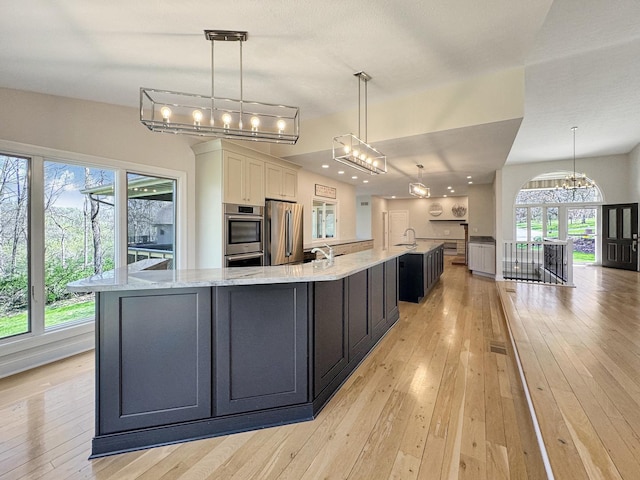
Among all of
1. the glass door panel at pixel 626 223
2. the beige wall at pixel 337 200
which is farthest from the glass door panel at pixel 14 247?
the glass door panel at pixel 626 223

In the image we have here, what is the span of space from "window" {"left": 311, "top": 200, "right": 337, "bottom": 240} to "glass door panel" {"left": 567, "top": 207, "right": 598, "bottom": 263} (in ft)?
25.1

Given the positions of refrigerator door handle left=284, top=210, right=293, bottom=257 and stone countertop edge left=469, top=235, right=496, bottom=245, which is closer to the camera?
refrigerator door handle left=284, top=210, right=293, bottom=257

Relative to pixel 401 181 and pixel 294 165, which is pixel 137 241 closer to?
pixel 294 165

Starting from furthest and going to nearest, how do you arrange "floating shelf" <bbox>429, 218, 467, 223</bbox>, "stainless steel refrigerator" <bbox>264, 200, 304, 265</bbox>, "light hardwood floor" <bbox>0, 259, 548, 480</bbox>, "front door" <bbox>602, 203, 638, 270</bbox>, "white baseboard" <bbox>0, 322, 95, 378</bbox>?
"floating shelf" <bbox>429, 218, 467, 223</bbox> < "front door" <bbox>602, 203, 638, 270</bbox> < "stainless steel refrigerator" <bbox>264, 200, 304, 265</bbox> < "white baseboard" <bbox>0, 322, 95, 378</bbox> < "light hardwood floor" <bbox>0, 259, 548, 480</bbox>

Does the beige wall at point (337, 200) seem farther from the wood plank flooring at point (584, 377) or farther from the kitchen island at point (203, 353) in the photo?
the kitchen island at point (203, 353)

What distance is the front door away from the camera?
302 inches

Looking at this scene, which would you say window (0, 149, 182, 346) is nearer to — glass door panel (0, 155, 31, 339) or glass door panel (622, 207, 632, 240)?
glass door panel (0, 155, 31, 339)

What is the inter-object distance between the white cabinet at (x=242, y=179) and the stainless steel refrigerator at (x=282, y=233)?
12.3 inches

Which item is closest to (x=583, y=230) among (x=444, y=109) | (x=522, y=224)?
(x=522, y=224)

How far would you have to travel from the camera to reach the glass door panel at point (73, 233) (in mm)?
3117

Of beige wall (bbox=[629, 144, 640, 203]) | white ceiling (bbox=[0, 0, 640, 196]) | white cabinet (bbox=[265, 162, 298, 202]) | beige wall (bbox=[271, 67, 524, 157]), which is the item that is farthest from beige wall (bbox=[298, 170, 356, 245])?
beige wall (bbox=[629, 144, 640, 203])

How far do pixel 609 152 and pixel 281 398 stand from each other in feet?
34.2

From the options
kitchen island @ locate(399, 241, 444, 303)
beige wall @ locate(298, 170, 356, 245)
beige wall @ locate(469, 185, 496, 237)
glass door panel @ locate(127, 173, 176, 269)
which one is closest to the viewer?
glass door panel @ locate(127, 173, 176, 269)

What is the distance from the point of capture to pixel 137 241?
3.80 metres
